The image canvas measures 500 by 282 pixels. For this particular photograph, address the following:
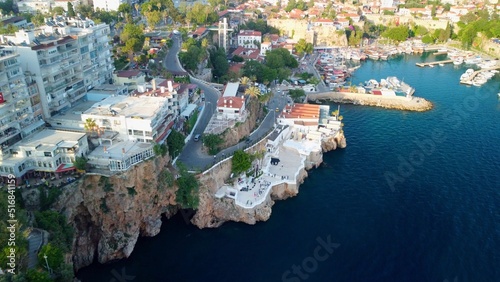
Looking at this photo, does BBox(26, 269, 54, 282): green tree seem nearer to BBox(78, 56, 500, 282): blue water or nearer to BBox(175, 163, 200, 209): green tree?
BBox(78, 56, 500, 282): blue water

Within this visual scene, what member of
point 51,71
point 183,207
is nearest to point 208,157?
point 183,207

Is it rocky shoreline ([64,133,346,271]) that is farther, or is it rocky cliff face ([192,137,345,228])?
rocky cliff face ([192,137,345,228])

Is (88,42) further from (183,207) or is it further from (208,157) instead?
(183,207)

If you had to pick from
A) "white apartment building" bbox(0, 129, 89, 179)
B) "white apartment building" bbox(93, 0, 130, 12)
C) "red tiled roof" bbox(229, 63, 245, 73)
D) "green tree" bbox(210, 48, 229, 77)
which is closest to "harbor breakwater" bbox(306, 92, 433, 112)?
"red tiled roof" bbox(229, 63, 245, 73)

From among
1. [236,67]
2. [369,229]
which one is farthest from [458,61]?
[369,229]

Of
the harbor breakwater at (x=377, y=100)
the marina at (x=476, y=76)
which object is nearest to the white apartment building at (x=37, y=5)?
the harbor breakwater at (x=377, y=100)

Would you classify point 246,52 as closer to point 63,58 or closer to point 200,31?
point 200,31
